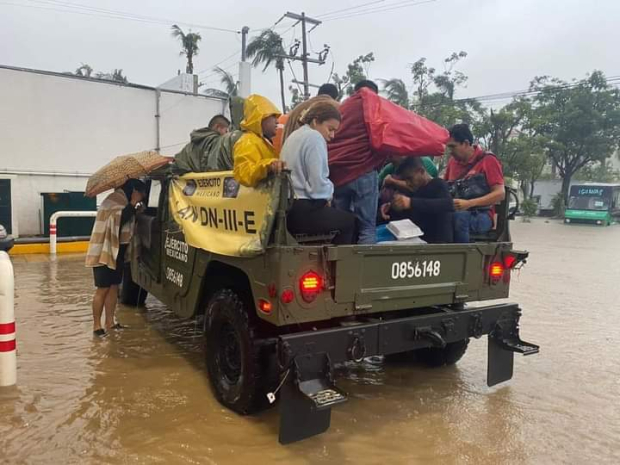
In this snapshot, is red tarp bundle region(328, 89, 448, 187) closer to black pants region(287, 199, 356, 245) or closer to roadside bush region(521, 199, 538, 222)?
black pants region(287, 199, 356, 245)

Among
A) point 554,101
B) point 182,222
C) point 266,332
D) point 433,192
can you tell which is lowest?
point 266,332

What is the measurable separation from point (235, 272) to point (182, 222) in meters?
0.89

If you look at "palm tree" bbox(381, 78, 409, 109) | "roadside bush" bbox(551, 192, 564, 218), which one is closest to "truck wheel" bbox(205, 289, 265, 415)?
"palm tree" bbox(381, 78, 409, 109)

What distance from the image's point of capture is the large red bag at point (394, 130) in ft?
12.1

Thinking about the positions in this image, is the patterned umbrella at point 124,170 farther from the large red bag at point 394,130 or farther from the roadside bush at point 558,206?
the roadside bush at point 558,206

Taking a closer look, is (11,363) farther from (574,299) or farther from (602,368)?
(574,299)

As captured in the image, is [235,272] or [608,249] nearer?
[235,272]

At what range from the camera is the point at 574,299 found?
8.37 m

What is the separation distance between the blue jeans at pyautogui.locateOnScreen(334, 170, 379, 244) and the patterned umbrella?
2.16 metres

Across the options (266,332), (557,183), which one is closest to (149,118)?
(266,332)

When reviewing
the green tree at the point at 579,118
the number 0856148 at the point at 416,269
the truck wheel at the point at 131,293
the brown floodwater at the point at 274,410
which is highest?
the green tree at the point at 579,118

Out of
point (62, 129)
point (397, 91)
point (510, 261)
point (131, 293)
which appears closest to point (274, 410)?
point (510, 261)

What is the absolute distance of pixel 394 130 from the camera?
371 cm

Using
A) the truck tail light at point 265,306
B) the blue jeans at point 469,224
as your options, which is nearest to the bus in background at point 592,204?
the blue jeans at point 469,224
